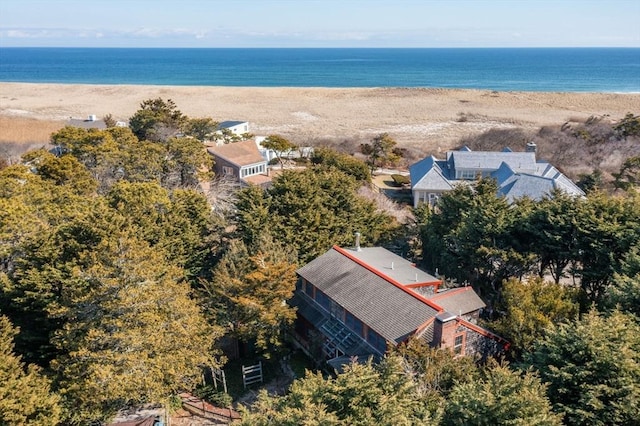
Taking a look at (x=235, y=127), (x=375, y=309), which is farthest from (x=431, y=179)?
(x=235, y=127)

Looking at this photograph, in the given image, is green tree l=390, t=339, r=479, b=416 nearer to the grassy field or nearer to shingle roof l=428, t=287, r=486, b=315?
shingle roof l=428, t=287, r=486, b=315

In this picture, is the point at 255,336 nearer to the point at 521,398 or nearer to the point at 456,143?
the point at 521,398

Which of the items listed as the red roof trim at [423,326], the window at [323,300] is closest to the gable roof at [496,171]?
the window at [323,300]

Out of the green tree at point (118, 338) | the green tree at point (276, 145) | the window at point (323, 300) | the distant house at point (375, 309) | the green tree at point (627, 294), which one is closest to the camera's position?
the green tree at point (118, 338)

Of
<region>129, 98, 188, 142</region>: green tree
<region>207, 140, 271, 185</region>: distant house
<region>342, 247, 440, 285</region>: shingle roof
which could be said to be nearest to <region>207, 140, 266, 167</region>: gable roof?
<region>207, 140, 271, 185</region>: distant house

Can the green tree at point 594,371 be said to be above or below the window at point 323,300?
above

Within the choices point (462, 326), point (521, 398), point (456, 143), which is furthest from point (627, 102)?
point (521, 398)

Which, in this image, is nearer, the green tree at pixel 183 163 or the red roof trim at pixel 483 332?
the red roof trim at pixel 483 332

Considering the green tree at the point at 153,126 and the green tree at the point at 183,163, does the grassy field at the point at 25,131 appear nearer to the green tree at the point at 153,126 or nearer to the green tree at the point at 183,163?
the green tree at the point at 153,126
